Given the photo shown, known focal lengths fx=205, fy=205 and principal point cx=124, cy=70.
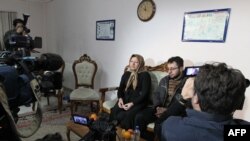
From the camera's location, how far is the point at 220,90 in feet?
2.58

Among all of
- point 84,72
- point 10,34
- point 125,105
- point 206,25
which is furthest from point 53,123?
point 206,25

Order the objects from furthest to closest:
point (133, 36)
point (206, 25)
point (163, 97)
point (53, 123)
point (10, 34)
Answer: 1. point (133, 36)
2. point (53, 123)
3. point (163, 97)
4. point (206, 25)
5. point (10, 34)

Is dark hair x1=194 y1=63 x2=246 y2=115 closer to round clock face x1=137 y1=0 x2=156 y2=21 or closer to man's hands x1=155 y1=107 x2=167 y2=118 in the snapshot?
man's hands x1=155 y1=107 x2=167 y2=118

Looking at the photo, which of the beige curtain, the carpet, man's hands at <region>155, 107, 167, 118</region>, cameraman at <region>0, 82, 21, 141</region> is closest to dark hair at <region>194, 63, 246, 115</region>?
cameraman at <region>0, 82, 21, 141</region>

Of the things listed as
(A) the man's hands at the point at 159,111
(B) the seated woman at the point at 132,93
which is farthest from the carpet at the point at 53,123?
(A) the man's hands at the point at 159,111

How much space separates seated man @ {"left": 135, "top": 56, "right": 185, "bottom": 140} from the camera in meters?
2.21

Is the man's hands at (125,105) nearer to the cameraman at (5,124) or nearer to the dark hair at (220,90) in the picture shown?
the cameraman at (5,124)

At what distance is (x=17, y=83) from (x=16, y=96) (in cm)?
8

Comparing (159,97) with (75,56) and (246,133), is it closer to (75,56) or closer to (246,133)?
(246,133)

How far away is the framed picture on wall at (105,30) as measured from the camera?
132 inches

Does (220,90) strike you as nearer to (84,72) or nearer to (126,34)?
(126,34)

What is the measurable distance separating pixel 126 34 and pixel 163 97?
125 cm

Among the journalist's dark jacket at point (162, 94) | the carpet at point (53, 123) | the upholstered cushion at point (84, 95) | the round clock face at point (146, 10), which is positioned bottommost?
the carpet at point (53, 123)

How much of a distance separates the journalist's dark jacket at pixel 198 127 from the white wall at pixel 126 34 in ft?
4.97
